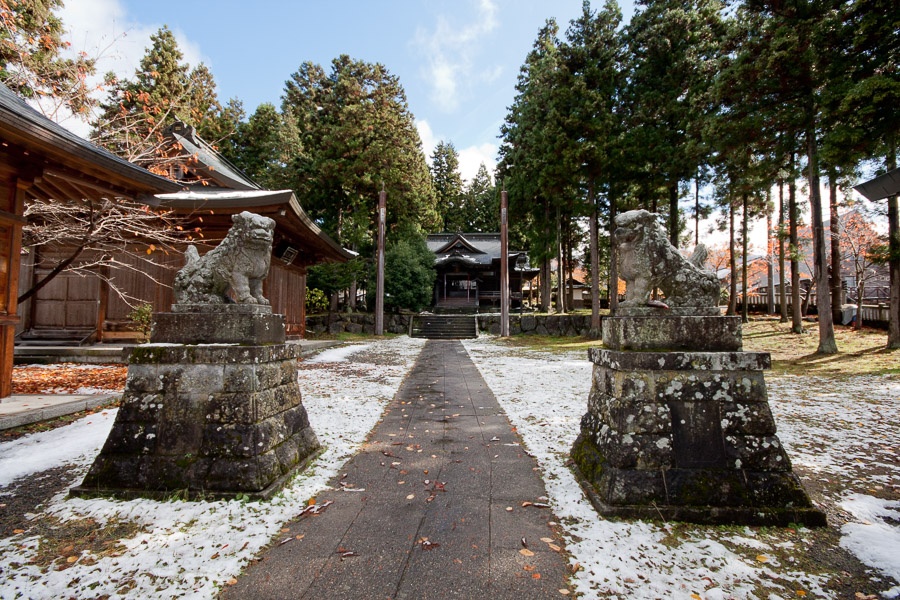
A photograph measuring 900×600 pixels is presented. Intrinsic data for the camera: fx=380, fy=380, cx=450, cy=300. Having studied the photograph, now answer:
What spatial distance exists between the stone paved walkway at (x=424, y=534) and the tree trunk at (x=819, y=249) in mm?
11034

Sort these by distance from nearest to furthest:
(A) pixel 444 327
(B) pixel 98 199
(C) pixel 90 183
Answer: (C) pixel 90 183
(B) pixel 98 199
(A) pixel 444 327

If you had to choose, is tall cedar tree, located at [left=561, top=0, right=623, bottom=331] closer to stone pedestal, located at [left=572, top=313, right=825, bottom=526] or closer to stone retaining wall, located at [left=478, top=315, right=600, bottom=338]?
stone retaining wall, located at [left=478, top=315, right=600, bottom=338]

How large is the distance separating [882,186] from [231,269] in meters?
5.77

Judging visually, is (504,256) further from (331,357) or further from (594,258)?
(331,357)

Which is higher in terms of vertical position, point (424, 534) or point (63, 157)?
point (63, 157)

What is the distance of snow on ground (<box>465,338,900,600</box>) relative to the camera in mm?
1729

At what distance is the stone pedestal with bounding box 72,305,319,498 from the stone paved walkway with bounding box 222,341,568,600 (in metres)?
0.58

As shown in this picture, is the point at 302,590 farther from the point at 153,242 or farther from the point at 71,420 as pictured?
the point at 153,242

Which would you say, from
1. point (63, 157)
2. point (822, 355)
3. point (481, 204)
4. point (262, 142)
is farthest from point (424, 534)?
point (481, 204)

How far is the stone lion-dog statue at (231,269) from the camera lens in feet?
9.50

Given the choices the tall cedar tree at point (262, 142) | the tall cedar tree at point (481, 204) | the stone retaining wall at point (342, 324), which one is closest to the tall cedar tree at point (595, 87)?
the stone retaining wall at point (342, 324)

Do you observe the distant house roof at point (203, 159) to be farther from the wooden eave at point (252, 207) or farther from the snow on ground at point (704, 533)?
the snow on ground at point (704, 533)

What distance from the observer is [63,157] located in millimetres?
4316

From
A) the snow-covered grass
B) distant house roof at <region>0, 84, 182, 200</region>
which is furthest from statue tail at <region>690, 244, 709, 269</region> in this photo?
distant house roof at <region>0, 84, 182, 200</region>
